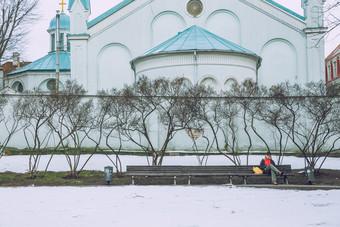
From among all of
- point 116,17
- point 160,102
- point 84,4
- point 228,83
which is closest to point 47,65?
point 84,4

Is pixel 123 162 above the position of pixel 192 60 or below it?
below

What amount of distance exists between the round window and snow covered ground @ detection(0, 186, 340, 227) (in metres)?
20.9

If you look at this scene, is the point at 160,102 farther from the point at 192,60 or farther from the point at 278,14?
the point at 278,14

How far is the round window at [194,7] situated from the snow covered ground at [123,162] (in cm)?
1256

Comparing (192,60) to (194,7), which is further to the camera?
(194,7)

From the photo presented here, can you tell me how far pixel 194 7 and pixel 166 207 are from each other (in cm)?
2452

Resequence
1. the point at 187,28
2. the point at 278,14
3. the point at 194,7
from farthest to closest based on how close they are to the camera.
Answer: the point at 194,7, the point at 278,14, the point at 187,28

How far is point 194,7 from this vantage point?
33656 millimetres

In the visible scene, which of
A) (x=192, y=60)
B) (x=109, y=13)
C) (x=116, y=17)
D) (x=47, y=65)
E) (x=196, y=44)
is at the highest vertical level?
(x=109, y=13)

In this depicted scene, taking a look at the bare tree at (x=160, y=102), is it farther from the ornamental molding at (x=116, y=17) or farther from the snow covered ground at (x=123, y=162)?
the ornamental molding at (x=116, y=17)

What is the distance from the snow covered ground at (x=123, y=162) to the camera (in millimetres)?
21673

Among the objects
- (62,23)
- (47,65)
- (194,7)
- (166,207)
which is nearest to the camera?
(166,207)

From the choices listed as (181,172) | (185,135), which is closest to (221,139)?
(185,135)

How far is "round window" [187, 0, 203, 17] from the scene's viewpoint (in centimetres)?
3359
